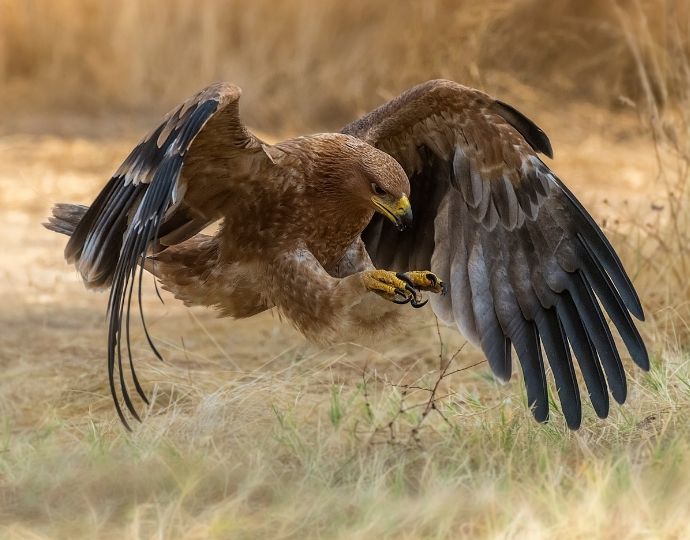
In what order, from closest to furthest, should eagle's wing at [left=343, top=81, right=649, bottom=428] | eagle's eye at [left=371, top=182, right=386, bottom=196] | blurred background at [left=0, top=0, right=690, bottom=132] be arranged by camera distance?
1. eagle's eye at [left=371, top=182, right=386, bottom=196]
2. eagle's wing at [left=343, top=81, right=649, bottom=428]
3. blurred background at [left=0, top=0, right=690, bottom=132]

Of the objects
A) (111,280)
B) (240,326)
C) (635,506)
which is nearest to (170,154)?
(111,280)

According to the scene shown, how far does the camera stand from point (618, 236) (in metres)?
6.61

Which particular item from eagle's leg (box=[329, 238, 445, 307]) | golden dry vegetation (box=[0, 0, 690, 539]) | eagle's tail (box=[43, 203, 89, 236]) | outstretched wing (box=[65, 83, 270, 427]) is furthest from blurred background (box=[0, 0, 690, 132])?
eagle's leg (box=[329, 238, 445, 307])

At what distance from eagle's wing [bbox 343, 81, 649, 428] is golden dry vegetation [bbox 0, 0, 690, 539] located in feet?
0.52

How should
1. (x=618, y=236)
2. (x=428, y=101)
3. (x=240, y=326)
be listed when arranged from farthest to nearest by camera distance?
1. (x=240, y=326)
2. (x=618, y=236)
3. (x=428, y=101)

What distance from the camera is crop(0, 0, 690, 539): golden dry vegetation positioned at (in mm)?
4180

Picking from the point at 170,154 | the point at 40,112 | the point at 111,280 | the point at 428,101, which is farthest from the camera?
the point at 40,112

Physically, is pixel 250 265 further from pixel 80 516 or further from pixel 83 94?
pixel 83 94

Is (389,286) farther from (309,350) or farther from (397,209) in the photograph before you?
(309,350)

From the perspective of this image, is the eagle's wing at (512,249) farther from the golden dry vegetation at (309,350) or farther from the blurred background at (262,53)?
the blurred background at (262,53)

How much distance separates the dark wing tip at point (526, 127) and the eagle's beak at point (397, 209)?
2.04 ft

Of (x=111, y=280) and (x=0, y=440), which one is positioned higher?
(x=111, y=280)

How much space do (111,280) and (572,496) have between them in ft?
5.70

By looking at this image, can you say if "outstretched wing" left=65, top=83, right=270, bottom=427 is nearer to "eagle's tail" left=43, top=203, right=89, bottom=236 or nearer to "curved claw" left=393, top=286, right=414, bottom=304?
"eagle's tail" left=43, top=203, right=89, bottom=236
